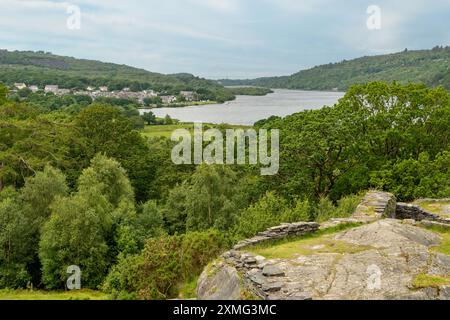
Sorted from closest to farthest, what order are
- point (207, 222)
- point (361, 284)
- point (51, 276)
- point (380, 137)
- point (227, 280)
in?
1. point (361, 284)
2. point (227, 280)
3. point (51, 276)
4. point (380, 137)
5. point (207, 222)

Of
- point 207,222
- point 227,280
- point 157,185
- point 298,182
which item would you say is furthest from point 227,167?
point 227,280

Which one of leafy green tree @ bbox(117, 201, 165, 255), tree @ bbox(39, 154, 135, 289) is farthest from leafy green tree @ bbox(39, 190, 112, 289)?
leafy green tree @ bbox(117, 201, 165, 255)

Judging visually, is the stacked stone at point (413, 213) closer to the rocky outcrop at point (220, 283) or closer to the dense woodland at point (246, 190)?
the dense woodland at point (246, 190)

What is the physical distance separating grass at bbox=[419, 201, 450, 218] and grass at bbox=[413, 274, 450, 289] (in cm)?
800

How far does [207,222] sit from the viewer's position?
98.2 feet

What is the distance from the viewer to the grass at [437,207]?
18.7 meters

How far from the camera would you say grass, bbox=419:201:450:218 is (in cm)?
1872

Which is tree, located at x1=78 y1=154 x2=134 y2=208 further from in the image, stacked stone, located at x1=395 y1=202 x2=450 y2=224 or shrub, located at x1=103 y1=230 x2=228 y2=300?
stacked stone, located at x1=395 y1=202 x2=450 y2=224

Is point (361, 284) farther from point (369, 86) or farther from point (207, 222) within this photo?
point (369, 86)

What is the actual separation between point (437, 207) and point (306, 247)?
373 inches

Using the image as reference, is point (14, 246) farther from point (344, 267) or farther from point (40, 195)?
point (344, 267)

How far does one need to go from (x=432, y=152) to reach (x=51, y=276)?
26.3 meters

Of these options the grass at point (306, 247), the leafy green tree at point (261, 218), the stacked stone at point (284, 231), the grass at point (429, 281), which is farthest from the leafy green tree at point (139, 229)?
the grass at point (429, 281)

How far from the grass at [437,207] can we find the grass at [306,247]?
20.3 feet
